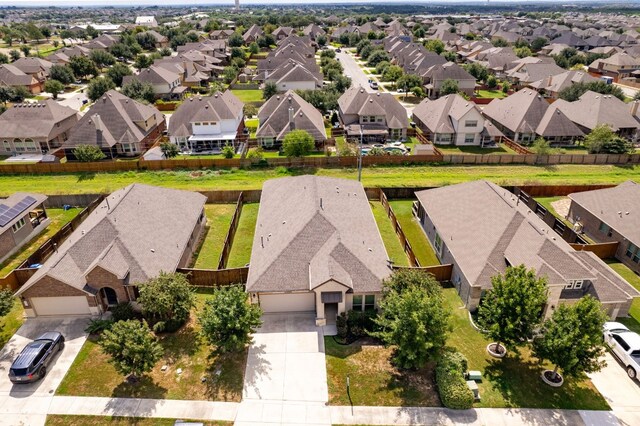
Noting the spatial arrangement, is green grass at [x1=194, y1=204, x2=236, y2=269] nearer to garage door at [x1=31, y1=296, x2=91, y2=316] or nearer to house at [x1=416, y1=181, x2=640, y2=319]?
garage door at [x1=31, y1=296, x2=91, y2=316]

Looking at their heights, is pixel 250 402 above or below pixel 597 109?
below

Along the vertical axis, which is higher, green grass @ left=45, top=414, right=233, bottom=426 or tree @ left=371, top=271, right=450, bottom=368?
tree @ left=371, top=271, right=450, bottom=368

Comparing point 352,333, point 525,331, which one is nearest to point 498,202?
point 525,331

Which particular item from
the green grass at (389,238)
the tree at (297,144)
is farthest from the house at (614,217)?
the tree at (297,144)

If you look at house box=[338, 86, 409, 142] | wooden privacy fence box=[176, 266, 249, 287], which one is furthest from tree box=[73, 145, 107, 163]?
house box=[338, 86, 409, 142]

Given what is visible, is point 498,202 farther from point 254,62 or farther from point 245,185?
point 254,62

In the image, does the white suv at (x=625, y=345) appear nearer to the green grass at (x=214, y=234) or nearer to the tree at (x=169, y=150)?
the green grass at (x=214, y=234)
